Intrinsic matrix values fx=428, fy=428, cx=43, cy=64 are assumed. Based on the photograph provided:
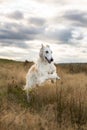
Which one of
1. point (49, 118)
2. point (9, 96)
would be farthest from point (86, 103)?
point (9, 96)

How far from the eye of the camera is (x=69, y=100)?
13062 mm

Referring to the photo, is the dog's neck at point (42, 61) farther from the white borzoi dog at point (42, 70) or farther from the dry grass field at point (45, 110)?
the dry grass field at point (45, 110)

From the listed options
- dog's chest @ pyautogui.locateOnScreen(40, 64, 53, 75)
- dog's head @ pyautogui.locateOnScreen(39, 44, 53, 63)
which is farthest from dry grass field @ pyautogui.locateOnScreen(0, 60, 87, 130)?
dog's head @ pyautogui.locateOnScreen(39, 44, 53, 63)

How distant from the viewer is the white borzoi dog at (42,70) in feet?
58.7

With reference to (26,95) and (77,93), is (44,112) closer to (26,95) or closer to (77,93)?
(77,93)

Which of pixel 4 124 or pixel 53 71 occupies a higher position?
pixel 53 71

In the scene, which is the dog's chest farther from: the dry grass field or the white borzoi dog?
the dry grass field

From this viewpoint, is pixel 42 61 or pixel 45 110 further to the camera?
pixel 42 61

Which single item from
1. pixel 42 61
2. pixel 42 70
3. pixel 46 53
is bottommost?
pixel 42 70

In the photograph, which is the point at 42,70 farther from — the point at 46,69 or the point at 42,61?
the point at 42,61

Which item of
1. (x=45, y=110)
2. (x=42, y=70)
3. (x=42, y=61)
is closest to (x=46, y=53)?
(x=42, y=61)

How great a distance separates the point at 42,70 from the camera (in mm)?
18203

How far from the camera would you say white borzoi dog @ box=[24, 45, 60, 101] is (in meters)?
17.9

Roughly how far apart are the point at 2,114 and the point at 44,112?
1468 mm
